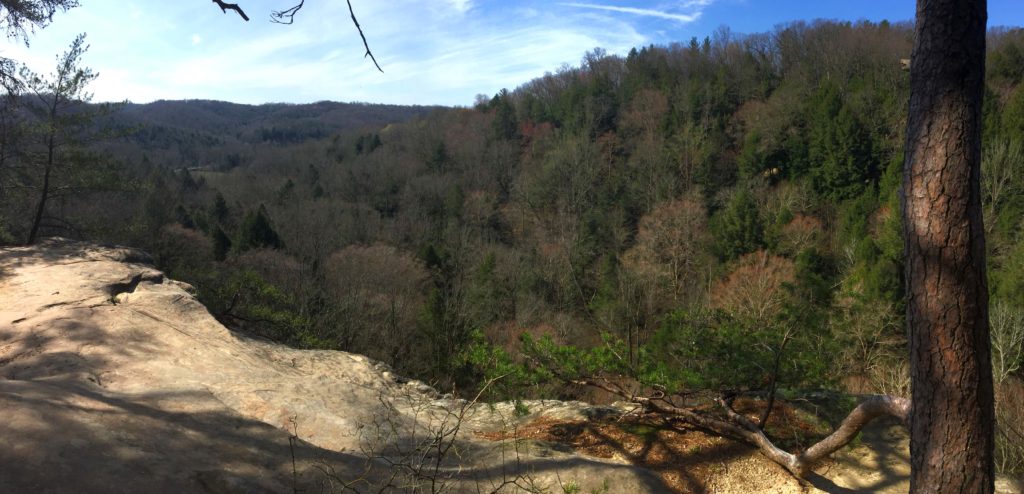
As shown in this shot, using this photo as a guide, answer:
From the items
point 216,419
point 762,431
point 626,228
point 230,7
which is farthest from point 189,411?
point 626,228

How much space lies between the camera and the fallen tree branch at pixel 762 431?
3.18m

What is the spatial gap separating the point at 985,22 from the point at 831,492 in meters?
3.36

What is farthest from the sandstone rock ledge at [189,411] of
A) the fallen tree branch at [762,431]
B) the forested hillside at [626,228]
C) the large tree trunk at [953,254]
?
the large tree trunk at [953,254]

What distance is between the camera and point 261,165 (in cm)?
6269

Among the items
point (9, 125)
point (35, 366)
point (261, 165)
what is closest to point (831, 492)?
point (35, 366)

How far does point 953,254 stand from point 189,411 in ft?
14.6

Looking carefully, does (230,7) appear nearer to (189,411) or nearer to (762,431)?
(189,411)

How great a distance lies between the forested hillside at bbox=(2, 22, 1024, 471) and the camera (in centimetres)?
734

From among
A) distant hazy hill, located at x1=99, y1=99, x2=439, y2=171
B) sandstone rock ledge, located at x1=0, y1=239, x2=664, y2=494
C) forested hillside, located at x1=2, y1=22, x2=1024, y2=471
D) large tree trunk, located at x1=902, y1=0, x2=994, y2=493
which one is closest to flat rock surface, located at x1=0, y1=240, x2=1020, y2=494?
sandstone rock ledge, located at x1=0, y1=239, x2=664, y2=494

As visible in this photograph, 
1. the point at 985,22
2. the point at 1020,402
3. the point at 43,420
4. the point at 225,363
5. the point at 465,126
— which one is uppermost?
the point at 465,126

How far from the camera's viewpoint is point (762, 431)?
4.76 m

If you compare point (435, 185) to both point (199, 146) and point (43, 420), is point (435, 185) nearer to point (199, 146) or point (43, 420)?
point (43, 420)

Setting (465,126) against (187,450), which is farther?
(465,126)

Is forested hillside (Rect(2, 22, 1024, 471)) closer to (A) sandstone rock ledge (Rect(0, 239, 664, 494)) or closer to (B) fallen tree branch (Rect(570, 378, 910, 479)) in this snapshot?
(B) fallen tree branch (Rect(570, 378, 910, 479))
